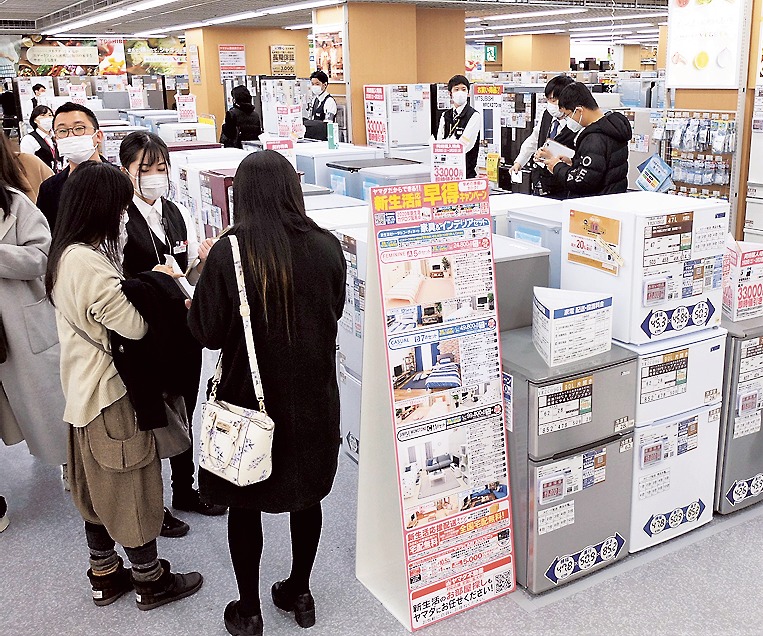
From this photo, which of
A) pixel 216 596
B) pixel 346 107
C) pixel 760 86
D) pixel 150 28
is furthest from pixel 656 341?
pixel 150 28

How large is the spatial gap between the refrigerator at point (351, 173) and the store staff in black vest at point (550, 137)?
33.0 inches

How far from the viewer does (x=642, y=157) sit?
8.09 metres

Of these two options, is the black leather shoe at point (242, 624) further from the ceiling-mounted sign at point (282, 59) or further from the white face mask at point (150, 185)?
the ceiling-mounted sign at point (282, 59)

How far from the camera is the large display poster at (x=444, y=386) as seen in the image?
2.35 metres

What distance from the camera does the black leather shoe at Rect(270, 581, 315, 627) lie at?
251 centimetres

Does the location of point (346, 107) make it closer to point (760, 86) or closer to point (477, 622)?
point (760, 86)

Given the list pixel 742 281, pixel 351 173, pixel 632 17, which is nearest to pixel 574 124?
pixel 351 173

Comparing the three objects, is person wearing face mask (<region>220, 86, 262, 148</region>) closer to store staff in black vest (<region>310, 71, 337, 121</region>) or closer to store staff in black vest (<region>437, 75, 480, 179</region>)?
store staff in black vest (<region>310, 71, 337, 121</region>)

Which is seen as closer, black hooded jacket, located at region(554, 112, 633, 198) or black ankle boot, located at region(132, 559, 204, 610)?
black ankle boot, located at region(132, 559, 204, 610)

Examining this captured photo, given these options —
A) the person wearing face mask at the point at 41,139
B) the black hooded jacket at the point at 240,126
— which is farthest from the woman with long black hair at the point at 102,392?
the black hooded jacket at the point at 240,126

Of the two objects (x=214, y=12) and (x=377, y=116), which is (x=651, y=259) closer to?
(x=377, y=116)

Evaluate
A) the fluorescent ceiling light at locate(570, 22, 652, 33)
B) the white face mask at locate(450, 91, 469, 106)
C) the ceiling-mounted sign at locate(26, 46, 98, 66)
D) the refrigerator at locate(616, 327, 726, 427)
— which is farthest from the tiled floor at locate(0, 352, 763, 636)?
the ceiling-mounted sign at locate(26, 46, 98, 66)

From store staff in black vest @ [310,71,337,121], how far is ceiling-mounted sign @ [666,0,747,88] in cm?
423

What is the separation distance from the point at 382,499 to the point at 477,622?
51 centimetres
